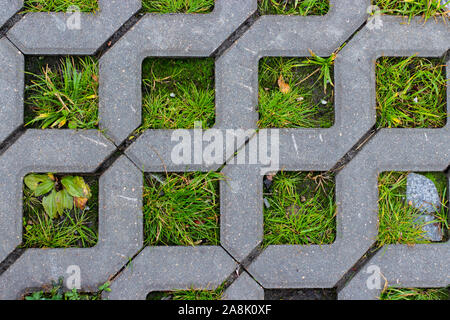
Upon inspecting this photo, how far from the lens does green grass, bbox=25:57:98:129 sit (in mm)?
1542

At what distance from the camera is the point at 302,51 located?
5.12 feet

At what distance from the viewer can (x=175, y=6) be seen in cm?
158

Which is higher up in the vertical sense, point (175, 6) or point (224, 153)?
point (175, 6)

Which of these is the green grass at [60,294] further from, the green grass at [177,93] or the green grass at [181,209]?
the green grass at [177,93]

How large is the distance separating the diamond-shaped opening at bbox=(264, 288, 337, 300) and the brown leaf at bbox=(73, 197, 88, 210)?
0.72 metres

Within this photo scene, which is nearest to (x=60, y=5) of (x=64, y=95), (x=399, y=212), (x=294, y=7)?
(x=64, y=95)

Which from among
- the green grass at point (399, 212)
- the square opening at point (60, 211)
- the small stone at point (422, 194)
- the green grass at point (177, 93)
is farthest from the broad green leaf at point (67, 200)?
the small stone at point (422, 194)

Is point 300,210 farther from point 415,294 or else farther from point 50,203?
point 50,203

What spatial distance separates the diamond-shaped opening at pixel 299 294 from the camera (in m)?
1.57

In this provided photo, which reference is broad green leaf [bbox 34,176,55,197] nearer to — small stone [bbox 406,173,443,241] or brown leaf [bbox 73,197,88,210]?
brown leaf [bbox 73,197,88,210]

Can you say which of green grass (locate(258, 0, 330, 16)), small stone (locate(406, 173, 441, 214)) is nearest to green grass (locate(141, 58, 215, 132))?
green grass (locate(258, 0, 330, 16))

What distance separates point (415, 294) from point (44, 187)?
4.48 feet

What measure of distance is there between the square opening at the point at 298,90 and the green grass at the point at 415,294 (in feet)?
2.09
